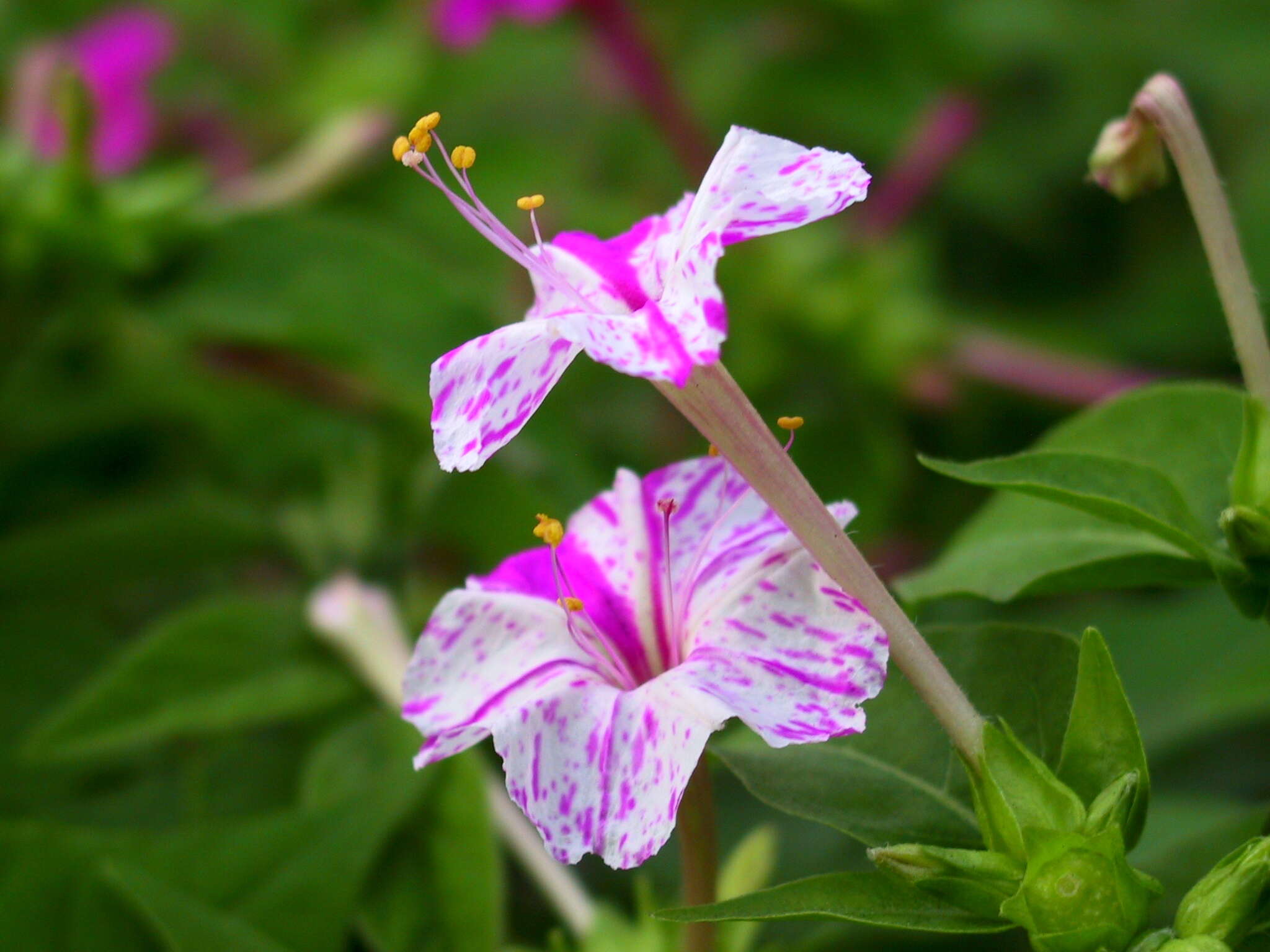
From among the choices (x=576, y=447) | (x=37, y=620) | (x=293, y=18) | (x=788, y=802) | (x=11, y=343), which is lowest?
(x=788, y=802)

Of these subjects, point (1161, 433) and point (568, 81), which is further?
point (568, 81)

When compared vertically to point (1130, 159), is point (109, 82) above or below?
above

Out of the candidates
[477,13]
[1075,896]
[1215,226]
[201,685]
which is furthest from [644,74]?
[1075,896]

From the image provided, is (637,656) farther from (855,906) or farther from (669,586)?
(855,906)

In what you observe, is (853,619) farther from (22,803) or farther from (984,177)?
(984,177)

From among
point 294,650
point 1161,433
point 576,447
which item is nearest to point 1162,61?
point 576,447

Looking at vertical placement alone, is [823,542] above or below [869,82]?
below
